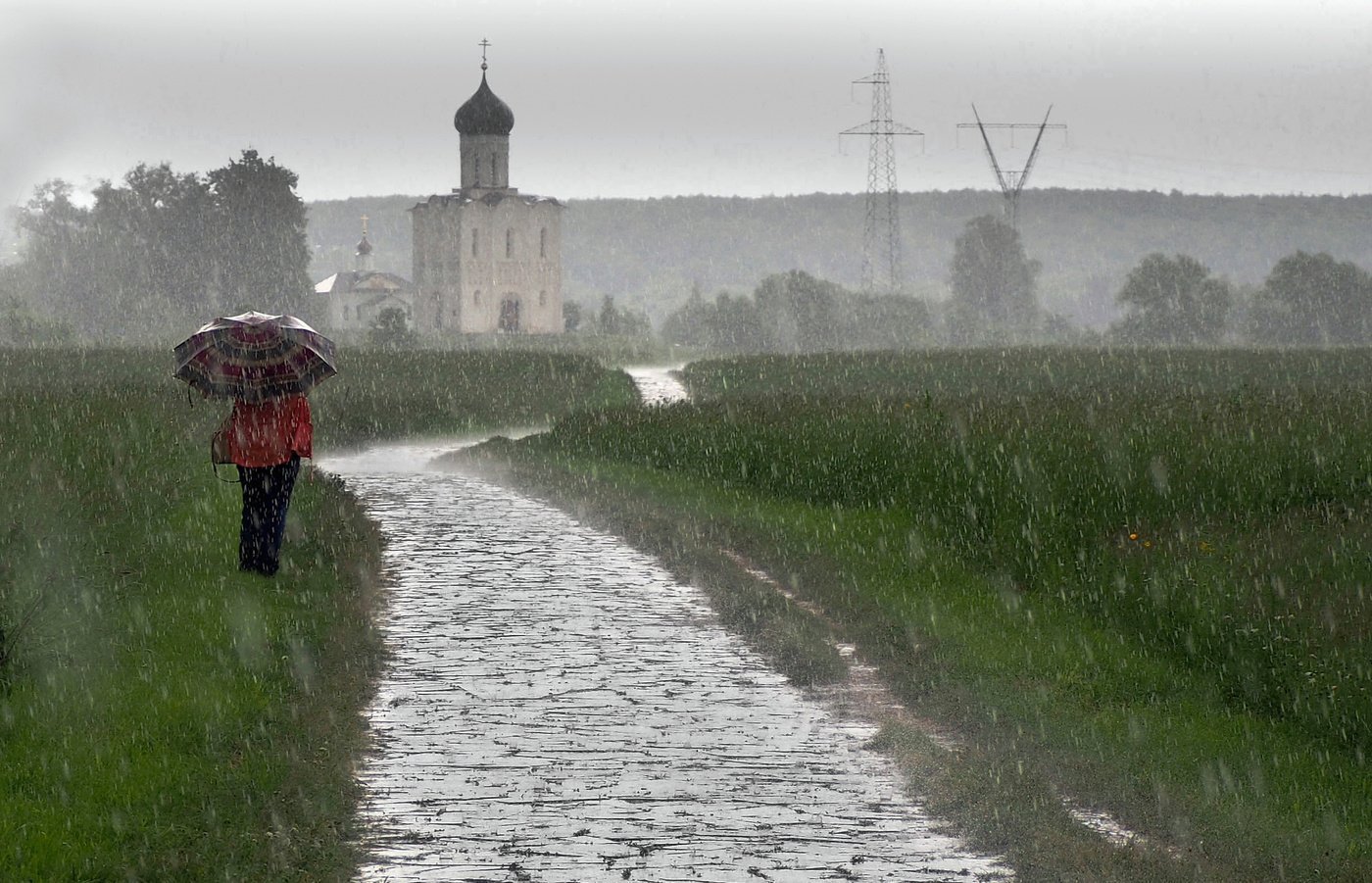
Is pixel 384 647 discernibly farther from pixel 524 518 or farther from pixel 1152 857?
pixel 524 518

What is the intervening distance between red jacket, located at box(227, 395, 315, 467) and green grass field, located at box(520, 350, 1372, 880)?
4.56 metres

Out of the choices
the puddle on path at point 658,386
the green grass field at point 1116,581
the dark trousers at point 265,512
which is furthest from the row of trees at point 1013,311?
the dark trousers at point 265,512

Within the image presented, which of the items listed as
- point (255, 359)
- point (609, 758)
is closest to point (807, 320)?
point (255, 359)

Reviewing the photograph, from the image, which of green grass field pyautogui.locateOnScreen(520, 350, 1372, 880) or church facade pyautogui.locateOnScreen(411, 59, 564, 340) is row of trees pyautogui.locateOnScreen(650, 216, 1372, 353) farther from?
green grass field pyautogui.locateOnScreen(520, 350, 1372, 880)

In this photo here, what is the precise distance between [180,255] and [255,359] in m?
91.2

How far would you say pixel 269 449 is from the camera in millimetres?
13562

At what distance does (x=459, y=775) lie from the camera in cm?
850

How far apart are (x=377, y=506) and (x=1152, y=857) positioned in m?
16.2

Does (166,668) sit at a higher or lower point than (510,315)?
lower

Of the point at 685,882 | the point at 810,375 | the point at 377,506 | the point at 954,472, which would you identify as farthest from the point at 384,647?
the point at 810,375

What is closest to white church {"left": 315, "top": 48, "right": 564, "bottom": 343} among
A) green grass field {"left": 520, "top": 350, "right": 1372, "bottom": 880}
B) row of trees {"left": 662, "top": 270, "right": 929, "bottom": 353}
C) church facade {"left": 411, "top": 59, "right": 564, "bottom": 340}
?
church facade {"left": 411, "top": 59, "right": 564, "bottom": 340}

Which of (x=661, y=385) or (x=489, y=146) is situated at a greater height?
(x=489, y=146)

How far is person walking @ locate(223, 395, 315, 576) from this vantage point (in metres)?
13.6

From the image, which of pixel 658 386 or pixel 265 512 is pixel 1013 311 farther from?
pixel 265 512
